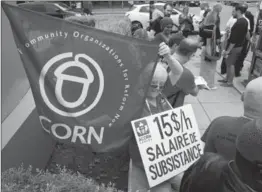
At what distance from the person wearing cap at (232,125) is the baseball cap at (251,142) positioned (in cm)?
99

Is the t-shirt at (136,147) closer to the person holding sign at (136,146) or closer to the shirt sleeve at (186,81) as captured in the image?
the person holding sign at (136,146)

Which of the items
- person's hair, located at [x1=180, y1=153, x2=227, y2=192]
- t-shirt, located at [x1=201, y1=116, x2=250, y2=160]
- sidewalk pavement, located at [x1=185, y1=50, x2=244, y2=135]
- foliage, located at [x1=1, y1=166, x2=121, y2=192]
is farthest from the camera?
sidewalk pavement, located at [x1=185, y1=50, x2=244, y2=135]

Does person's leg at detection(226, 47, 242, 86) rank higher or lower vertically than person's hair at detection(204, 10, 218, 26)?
lower

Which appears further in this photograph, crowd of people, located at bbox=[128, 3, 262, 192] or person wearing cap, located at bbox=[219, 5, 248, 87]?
person wearing cap, located at bbox=[219, 5, 248, 87]

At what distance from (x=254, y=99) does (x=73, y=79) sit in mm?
1355

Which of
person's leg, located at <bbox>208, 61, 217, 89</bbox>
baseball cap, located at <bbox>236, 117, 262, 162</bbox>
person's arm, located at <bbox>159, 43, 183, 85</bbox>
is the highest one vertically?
Answer: baseball cap, located at <bbox>236, 117, 262, 162</bbox>

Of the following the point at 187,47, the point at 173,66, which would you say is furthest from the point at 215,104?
the point at 173,66

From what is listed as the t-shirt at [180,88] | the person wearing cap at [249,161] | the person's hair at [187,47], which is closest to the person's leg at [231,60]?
the person's hair at [187,47]

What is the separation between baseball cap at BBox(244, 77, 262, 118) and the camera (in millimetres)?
2156

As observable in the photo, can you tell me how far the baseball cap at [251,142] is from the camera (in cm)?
113

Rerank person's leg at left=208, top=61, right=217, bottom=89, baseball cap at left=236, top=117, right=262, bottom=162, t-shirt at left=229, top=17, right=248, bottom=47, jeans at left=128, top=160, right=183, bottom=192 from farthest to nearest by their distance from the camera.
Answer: person's leg at left=208, top=61, right=217, bottom=89 → t-shirt at left=229, top=17, right=248, bottom=47 → jeans at left=128, top=160, right=183, bottom=192 → baseball cap at left=236, top=117, right=262, bottom=162

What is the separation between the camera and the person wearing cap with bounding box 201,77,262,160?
85.5 inches

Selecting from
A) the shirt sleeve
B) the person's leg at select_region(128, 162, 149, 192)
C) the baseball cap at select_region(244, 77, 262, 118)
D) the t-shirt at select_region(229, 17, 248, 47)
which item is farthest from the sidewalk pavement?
the baseball cap at select_region(244, 77, 262, 118)

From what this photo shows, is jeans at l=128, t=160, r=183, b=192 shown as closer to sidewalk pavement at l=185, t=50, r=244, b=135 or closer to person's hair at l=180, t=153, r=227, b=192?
person's hair at l=180, t=153, r=227, b=192
